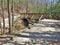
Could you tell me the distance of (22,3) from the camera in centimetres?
1497

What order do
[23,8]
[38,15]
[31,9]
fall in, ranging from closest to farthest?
[38,15]
[31,9]
[23,8]

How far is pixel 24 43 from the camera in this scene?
184 inches

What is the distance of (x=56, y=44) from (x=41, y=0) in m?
9.06

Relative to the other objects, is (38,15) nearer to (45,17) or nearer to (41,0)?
(45,17)

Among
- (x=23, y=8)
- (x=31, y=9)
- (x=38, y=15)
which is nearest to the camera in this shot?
(x=38, y=15)

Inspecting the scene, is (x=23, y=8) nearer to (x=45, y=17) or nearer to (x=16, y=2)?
(x=16, y=2)

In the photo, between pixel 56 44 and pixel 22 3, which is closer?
pixel 56 44

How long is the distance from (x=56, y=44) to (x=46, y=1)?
8.87 m

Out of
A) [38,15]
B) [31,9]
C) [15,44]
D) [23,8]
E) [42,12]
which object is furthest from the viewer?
[23,8]

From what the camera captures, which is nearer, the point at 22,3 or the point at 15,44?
the point at 15,44

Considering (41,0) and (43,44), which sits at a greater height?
(41,0)

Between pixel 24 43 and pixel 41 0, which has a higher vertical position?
pixel 41 0

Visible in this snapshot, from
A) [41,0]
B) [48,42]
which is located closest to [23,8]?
[41,0]

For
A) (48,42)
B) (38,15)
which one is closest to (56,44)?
(48,42)
